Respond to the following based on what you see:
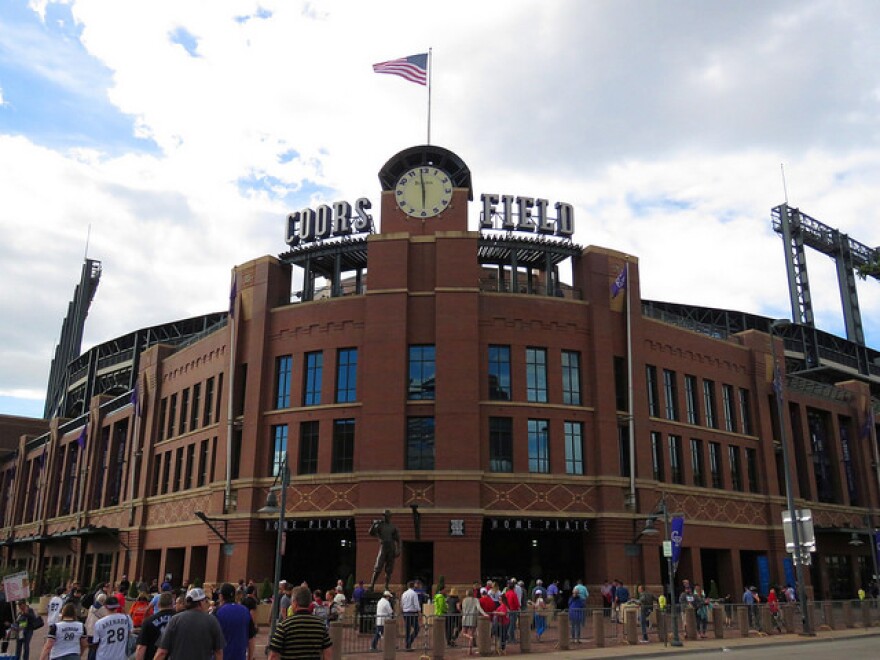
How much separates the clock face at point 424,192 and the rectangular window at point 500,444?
37.0ft

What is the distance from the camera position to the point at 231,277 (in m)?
45.5

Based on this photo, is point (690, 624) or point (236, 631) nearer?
point (236, 631)

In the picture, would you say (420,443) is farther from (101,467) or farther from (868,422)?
(868,422)

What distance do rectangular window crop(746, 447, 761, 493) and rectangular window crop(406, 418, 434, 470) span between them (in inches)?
857

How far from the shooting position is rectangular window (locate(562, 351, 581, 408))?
40281mm

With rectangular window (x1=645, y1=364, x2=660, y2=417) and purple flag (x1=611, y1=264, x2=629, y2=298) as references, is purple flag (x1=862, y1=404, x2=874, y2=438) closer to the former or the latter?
rectangular window (x1=645, y1=364, x2=660, y2=417)

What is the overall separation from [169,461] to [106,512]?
10.8 metres

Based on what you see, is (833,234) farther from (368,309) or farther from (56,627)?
(56,627)

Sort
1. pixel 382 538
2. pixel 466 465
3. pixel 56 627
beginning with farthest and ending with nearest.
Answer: pixel 466 465 < pixel 382 538 < pixel 56 627

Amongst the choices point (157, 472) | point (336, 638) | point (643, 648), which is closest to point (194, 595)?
point (336, 638)

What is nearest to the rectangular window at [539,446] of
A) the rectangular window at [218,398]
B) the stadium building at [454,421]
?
the stadium building at [454,421]

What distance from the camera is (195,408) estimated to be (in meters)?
48.8

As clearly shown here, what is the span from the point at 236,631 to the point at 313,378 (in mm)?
30269

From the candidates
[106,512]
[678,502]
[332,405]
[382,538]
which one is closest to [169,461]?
[106,512]
